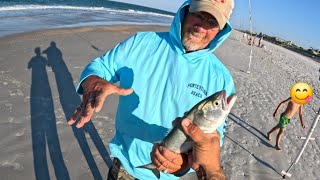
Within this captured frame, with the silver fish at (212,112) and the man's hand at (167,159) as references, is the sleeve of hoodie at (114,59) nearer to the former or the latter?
the man's hand at (167,159)

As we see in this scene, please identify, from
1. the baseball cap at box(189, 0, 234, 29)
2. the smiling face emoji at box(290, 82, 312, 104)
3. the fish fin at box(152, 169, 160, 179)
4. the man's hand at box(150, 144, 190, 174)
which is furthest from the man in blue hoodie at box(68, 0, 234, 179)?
the smiling face emoji at box(290, 82, 312, 104)

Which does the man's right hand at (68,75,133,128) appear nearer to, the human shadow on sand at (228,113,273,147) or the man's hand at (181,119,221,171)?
the man's hand at (181,119,221,171)

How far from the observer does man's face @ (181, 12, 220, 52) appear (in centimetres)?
318

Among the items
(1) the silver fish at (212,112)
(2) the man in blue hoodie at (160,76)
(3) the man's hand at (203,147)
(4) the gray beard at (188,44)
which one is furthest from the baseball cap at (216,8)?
(3) the man's hand at (203,147)

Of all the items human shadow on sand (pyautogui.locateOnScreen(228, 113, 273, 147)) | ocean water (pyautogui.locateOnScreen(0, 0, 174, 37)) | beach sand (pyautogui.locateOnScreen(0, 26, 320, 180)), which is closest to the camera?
beach sand (pyautogui.locateOnScreen(0, 26, 320, 180))

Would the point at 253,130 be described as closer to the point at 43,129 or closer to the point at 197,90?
the point at 43,129

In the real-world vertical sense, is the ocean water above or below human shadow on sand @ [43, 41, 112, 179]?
below

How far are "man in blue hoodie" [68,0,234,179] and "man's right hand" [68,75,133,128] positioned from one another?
15.6 inches

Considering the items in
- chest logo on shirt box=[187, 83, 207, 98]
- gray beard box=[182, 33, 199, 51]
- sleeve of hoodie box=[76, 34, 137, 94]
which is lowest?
chest logo on shirt box=[187, 83, 207, 98]

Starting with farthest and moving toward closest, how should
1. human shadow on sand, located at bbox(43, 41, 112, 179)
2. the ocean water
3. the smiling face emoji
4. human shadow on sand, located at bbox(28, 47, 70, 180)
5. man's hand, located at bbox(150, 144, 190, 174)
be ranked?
the ocean water → human shadow on sand, located at bbox(43, 41, 112, 179) → the smiling face emoji → human shadow on sand, located at bbox(28, 47, 70, 180) → man's hand, located at bbox(150, 144, 190, 174)

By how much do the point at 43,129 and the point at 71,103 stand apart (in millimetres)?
1734

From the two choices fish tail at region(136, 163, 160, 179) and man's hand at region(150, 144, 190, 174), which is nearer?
man's hand at region(150, 144, 190, 174)

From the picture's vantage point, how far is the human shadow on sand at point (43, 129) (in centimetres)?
596

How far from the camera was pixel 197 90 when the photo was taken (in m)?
3.19
